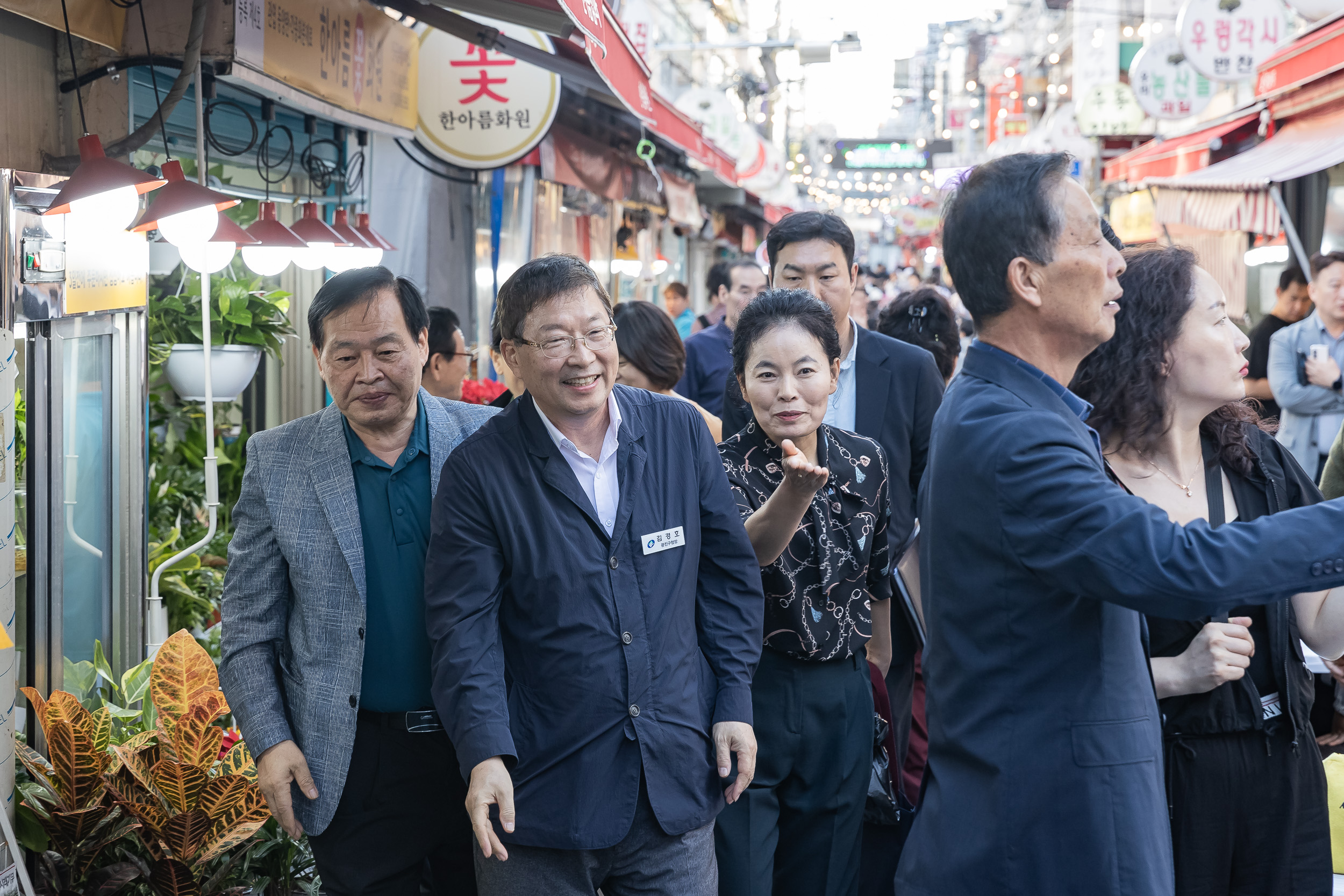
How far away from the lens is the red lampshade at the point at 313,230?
4777 millimetres

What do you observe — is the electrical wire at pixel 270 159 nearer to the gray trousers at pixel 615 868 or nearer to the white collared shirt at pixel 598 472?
the white collared shirt at pixel 598 472

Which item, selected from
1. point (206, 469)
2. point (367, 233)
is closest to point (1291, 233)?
point (367, 233)

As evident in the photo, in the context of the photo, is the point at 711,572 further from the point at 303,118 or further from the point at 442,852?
the point at 303,118

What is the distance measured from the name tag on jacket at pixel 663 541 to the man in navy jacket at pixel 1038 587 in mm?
606

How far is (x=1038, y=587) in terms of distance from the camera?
1.87 metres

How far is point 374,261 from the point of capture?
5414 millimetres

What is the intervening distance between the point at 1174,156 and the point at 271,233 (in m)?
11.4

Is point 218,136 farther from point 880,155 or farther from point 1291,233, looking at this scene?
point 880,155

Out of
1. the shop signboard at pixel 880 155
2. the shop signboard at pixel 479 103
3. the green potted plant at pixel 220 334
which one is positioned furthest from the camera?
the shop signboard at pixel 880 155

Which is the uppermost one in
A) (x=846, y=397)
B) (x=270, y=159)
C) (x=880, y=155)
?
(x=880, y=155)

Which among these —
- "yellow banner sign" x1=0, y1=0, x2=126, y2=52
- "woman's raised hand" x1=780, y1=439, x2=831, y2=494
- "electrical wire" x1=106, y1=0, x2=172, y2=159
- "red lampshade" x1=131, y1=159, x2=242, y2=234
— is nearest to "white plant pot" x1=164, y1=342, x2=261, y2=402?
"electrical wire" x1=106, y1=0, x2=172, y2=159

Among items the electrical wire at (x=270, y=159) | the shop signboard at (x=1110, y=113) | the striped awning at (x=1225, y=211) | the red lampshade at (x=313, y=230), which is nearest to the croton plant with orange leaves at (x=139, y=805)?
the red lampshade at (x=313, y=230)

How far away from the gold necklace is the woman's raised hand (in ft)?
2.24

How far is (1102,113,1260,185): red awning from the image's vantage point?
11.9 meters
